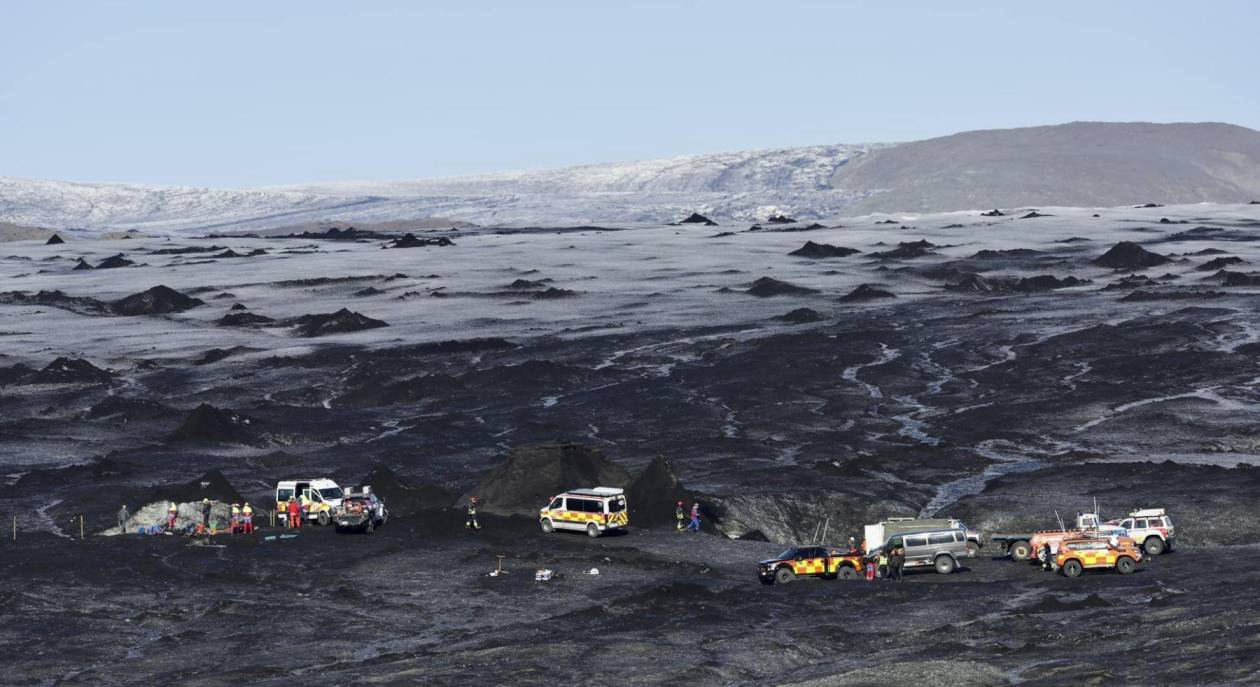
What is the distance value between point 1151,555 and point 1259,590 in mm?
10231

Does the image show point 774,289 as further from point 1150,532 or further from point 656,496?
point 1150,532

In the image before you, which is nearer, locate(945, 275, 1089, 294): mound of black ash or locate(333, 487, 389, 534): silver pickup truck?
locate(333, 487, 389, 534): silver pickup truck

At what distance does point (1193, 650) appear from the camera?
36.6 meters

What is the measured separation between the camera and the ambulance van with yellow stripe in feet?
187

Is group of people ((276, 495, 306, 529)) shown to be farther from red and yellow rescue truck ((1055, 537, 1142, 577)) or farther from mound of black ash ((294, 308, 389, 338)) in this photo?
mound of black ash ((294, 308, 389, 338))

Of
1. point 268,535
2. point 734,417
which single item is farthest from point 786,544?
point 734,417

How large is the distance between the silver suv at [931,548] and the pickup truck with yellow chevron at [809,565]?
4.50ft

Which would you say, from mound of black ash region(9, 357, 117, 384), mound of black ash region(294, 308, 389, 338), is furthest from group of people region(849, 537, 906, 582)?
mound of black ash region(294, 308, 389, 338)

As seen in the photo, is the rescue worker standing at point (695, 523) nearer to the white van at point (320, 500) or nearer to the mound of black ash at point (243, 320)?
the white van at point (320, 500)

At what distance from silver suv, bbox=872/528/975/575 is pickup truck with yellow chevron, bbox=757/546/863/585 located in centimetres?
137

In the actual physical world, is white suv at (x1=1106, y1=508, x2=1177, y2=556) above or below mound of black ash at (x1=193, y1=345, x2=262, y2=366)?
above

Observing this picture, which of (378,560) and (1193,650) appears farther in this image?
(378,560)

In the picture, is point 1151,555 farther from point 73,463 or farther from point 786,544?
point 73,463

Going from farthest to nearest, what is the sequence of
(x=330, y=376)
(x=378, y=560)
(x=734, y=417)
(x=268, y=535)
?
1. (x=330, y=376)
2. (x=734, y=417)
3. (x=268, y=535)
4. (x=378, y=560)
